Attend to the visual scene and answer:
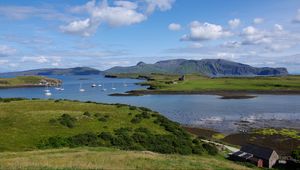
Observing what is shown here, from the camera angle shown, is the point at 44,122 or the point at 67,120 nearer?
the point at 44,122

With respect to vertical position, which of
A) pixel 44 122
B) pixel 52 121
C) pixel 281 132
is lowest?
pixel 281 132

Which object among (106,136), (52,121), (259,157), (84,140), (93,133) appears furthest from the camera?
(52,121)

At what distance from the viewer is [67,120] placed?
53656 millimetres

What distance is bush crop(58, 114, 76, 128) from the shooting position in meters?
52.6

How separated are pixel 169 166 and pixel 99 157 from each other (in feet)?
21.6

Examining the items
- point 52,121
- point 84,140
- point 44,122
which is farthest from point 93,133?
point 44,122

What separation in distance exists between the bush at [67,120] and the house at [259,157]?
24.5 meters

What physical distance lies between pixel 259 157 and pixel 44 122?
32342mm

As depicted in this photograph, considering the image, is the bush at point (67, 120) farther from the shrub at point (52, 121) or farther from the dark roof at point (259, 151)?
the dark roof at point (259, 151)

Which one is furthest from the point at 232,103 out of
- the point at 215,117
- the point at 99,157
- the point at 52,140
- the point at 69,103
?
the point at 99,157

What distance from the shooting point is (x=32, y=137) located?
46219 mm

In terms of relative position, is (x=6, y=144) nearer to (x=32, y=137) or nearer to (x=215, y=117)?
(x=32, y=137)

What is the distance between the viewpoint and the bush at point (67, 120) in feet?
172

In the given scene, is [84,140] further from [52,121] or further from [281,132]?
[281,132]
